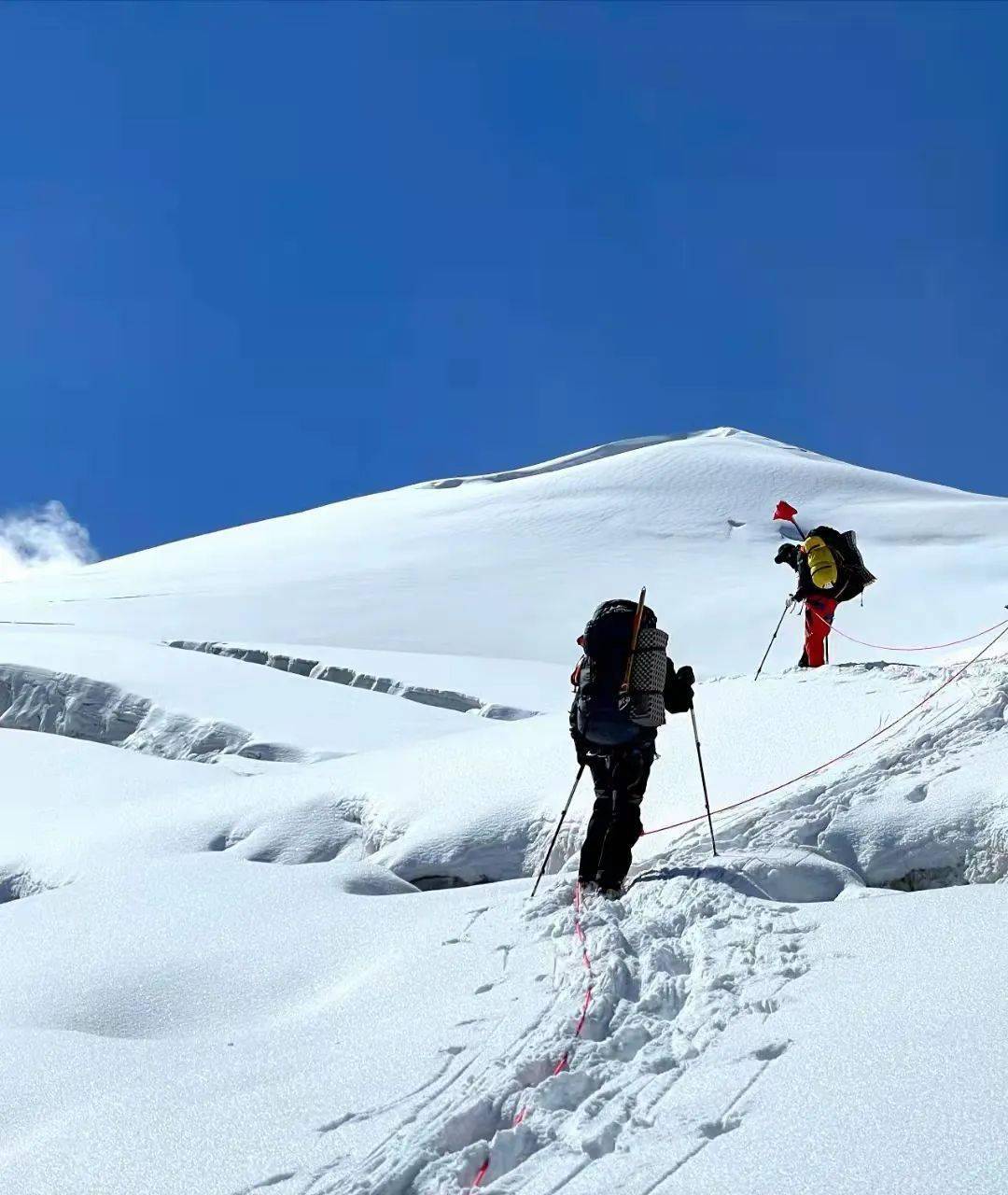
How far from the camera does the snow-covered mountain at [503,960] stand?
3340 mm

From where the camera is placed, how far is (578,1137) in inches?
133

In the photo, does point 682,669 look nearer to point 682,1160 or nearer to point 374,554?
point 682,1160

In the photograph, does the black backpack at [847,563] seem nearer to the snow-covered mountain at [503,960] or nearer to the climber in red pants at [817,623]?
the climber in red pants at [817,623]

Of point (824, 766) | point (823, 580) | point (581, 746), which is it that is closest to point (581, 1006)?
point (581, 746)

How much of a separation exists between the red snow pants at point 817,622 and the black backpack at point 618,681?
5222 millimetres

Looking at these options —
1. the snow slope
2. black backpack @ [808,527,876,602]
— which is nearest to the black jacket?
black backpack @ [808,527,876,602]

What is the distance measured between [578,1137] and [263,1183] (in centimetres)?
96

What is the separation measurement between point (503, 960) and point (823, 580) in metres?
7.03

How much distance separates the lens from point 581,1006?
427 cm

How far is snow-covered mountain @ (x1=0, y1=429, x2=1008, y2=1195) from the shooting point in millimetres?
3340

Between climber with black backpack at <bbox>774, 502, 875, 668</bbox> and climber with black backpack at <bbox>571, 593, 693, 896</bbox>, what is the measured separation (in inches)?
207

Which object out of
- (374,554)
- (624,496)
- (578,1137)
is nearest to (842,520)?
(624,496)

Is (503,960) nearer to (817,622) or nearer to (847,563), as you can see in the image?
(817,622)

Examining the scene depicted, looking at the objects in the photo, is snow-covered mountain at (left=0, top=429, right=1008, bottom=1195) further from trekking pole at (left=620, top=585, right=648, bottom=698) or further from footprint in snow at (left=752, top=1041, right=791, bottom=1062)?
trekking pole at (left=620, top=585, right=648, bottom=698)
